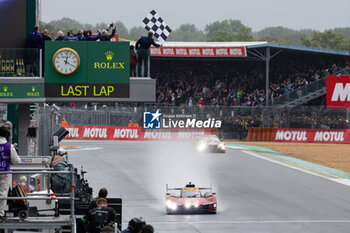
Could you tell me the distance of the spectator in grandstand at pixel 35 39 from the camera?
18.6 meters

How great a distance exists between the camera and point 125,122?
55969mm

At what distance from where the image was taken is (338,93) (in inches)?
2061

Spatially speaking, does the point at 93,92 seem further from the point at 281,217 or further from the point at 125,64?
the point at 281,217

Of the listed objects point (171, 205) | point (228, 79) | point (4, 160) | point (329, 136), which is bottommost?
point (171, 205)

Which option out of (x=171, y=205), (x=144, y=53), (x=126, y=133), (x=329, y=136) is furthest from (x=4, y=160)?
(x=329, y=136)

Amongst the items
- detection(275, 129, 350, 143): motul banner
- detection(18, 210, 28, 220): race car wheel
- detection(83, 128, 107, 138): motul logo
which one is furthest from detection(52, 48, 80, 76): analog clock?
detection(275, 129, 350, 143): motul banner

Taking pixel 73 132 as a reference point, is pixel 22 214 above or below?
above

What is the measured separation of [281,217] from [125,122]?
31.4 metres

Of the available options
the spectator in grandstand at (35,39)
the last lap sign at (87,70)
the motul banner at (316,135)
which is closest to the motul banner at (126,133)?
the motul banner at (316,135)

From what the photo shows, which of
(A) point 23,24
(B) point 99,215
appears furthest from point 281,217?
(B) point 99,215

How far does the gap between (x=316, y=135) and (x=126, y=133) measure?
15.5m

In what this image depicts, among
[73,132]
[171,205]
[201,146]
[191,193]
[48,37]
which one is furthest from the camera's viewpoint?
[73,132]

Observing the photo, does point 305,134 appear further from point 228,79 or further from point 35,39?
point 35,39

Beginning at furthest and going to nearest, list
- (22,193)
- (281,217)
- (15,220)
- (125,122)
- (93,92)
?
(125,122), (281,217), (93,92), (22,193), (15,220)
